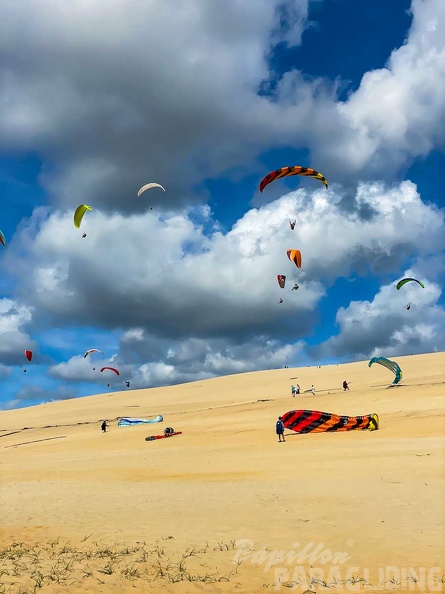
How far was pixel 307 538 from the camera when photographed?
9.01 m

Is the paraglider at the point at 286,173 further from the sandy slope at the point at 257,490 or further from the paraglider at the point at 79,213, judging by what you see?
the sandy slope at the point at 257,490

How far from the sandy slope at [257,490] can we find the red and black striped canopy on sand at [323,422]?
0.90 meters

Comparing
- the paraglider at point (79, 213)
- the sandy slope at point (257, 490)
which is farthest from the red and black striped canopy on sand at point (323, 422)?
the paraglider at point (79, 213)

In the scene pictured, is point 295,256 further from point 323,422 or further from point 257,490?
point 257,490

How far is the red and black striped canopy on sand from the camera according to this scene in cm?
2383

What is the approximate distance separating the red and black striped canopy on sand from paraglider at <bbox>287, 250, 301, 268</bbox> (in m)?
11.6

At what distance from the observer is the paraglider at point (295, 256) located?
33156 millimetres

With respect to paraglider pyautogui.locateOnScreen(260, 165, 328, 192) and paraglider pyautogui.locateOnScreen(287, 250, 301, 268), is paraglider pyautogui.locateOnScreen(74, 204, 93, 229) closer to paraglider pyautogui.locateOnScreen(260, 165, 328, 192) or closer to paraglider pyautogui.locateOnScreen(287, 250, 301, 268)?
paraglider pyautogui.locateOnScreen(260, 165, 328, 192)

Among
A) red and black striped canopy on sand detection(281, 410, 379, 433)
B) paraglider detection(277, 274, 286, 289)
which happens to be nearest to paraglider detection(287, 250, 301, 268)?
paraglider detection(277, 274, 286, 289)

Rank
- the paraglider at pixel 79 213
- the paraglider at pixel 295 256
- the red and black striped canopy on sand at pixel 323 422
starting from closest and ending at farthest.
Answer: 1. the red and black striped canopy on sand at pixel 323 422
2. the paraglider at pixel 79 213
3. the paraglider at pixel 295 256

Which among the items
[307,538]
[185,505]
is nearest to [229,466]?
[185,505]

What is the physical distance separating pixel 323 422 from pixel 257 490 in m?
11.7

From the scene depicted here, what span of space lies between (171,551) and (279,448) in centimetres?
1325

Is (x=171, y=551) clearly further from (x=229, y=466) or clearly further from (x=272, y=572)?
(x=229, y=466)
